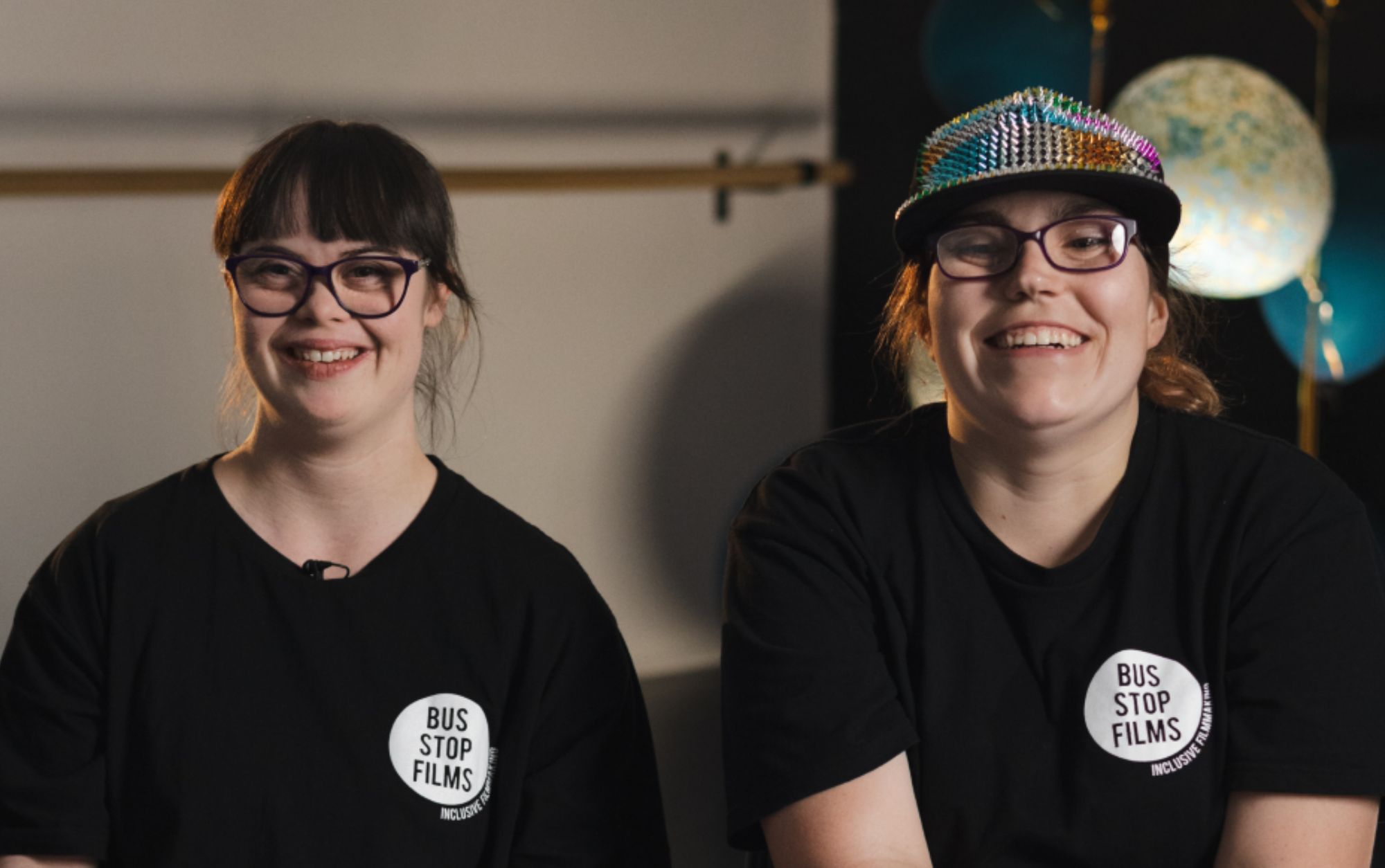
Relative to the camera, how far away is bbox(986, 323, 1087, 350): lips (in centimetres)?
132

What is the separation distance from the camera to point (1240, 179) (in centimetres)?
212

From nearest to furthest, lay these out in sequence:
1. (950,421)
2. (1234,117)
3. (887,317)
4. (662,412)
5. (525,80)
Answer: (950,421) → (887,317) → (1234,117) → (525,80) → (662,412)

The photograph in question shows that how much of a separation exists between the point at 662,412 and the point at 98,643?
176cm

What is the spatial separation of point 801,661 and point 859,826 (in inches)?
5.7

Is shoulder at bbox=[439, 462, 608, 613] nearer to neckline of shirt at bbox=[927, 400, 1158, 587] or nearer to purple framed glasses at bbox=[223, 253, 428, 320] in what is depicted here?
purple framed glasses at bbox=[223, 253, 428, 320]

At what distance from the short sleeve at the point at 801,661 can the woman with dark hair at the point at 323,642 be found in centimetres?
13

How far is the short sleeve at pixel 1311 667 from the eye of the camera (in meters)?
1.29

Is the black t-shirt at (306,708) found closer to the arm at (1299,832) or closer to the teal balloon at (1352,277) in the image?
the arm at (1299,832)

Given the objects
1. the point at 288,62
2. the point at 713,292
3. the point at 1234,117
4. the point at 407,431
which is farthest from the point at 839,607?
the point at 713,292

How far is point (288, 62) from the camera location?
2.50m

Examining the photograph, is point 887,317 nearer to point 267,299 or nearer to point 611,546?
point 267,299

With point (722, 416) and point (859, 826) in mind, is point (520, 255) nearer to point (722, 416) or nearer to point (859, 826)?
point (722, 416)

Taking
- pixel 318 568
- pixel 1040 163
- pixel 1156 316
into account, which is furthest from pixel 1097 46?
pixel 318 568

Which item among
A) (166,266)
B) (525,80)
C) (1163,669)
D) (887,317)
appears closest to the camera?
(1163,669)
